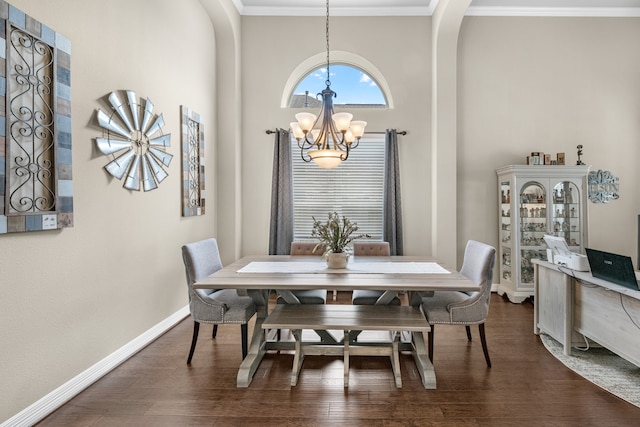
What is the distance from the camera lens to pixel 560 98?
4.98m

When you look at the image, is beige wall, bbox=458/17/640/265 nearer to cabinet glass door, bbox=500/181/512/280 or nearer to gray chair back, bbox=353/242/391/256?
cabinet glass door, bbox=500/181/512/280

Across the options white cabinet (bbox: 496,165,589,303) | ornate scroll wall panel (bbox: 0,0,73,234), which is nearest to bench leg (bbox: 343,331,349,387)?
ornate scroll wall panel (bbox: 0,0,73,234)

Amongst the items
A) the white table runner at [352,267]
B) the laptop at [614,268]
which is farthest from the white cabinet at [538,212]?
the white table runner at [352,267]

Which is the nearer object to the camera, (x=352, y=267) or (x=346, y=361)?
(x=346, y=361)

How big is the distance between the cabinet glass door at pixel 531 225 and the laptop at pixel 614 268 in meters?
1.88

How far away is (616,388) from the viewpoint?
96.5 inches

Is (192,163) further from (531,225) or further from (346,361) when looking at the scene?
→ (531,225)

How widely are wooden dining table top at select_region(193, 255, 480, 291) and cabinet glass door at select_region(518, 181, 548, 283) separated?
198 centimetres

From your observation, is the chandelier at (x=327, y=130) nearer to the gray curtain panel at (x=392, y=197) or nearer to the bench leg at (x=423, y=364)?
the bench leg at (x=423, y=364)

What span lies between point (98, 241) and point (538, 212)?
4.61 meters

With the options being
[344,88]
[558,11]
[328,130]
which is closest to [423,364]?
[328,130]

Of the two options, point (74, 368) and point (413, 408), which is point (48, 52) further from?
point (413, 408)

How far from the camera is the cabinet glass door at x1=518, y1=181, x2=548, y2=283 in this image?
4.56m

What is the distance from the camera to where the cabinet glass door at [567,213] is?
4551mm
